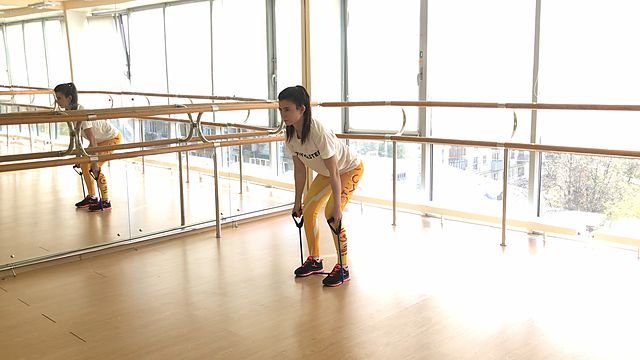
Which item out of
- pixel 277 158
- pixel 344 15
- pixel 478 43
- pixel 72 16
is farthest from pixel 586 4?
pixel 72 16

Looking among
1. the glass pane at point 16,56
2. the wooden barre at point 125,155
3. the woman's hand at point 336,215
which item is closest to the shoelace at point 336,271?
the woman's hand at point 336,215

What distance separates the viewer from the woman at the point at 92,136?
4.25m

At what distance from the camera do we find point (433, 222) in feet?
17.0

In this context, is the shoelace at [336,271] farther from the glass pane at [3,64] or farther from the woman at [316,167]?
the glass pane at [3,64]

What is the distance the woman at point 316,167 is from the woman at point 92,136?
1534 millimetres

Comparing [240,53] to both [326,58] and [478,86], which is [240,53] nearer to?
[326,58]

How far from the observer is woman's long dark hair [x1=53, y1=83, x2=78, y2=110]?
14.0 feet

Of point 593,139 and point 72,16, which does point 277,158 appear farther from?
point 593,139

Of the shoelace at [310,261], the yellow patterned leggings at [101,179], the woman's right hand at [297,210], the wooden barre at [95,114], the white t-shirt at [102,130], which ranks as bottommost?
the shoelace at [310,261]

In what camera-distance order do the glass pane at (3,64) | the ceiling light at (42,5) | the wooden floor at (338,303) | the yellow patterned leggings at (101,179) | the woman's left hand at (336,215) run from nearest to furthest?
1. the wooden floor at (338,303)
2. the woman's left hand at (336,215)
3. the glass pane at (3,64)
4. the ceiling light at (42,5)
5. the yellow patterned leggings at (101,179)

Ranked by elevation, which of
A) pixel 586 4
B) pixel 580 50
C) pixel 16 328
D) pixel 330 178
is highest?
pixel 586 4

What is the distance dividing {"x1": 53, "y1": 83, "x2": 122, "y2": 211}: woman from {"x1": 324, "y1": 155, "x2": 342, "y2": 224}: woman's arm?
1767 mm

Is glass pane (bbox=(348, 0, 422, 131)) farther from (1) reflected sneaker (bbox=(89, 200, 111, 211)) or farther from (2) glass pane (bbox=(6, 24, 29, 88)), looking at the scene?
(2) glass pane (bbox=(6, 24, 29, 88))

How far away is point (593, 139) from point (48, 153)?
396 cm
